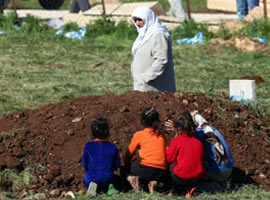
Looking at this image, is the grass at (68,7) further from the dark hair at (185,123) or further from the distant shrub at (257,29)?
the dark hair at (185,123)

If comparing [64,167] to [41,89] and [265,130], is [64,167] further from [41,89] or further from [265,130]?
[41,89]

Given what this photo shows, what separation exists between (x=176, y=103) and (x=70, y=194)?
67.9 inches

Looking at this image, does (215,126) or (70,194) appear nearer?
(70,194)

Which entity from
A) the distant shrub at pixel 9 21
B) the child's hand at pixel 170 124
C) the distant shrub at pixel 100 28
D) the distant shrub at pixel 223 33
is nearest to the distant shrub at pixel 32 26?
the distant shrub at pixel 9 21

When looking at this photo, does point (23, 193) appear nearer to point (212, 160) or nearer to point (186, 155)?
point (186, 155)

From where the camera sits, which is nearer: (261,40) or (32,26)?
(261,40)

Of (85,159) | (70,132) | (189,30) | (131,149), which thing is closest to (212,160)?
(131,149)

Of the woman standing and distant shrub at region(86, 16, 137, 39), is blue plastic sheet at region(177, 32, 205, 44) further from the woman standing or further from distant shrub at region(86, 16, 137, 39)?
the woman standing

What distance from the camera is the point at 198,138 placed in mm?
7402

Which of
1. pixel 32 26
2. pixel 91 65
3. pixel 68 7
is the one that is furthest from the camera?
pixel 68 7

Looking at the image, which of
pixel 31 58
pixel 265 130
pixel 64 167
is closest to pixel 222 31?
pixel 31 58

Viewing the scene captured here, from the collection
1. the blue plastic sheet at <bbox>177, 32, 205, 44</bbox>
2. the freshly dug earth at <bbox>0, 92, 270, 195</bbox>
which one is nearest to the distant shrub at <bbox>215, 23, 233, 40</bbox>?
the blue plastic sheet at <bbox>177, 32, 205, 44</bbox>

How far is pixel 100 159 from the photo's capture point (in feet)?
23.6

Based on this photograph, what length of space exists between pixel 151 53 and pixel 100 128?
155cm
